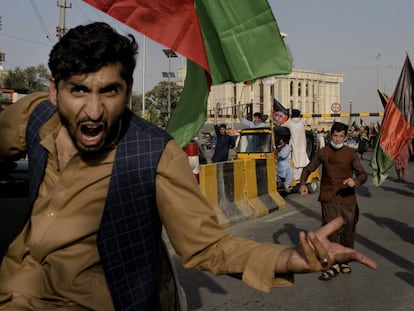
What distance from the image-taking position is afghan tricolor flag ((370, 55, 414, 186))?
896 centimetres

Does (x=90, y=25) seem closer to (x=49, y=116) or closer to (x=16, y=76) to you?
(x=49, y=116)

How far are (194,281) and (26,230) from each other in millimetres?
4276

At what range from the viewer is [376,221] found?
33.6ft

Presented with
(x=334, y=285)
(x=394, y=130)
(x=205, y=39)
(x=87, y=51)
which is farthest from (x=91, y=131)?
(x=394, y=130)

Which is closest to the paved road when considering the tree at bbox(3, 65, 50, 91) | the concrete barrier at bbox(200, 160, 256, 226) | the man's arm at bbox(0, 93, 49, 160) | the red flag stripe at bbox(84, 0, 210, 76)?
the concrete barrier at bbox(200, 160, 256, 226)

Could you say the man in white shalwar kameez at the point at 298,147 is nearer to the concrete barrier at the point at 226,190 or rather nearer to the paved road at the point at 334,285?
the concrete barrier at the point at 226,190

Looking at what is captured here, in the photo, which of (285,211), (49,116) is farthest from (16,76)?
(49,116)

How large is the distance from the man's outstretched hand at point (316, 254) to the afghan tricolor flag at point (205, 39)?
154cm

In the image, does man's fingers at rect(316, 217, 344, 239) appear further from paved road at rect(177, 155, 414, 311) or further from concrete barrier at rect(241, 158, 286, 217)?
concrete barrier at rect(241, 158, 286, 217)

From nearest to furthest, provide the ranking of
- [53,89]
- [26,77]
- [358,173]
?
[53,89], [358,173], [26,77]

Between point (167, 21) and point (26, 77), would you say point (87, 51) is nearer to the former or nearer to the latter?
point (167, 21)

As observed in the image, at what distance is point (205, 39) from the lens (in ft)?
10.8

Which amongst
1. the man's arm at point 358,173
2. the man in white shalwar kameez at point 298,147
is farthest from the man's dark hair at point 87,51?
the man in white shalwar kameez at point 298,147

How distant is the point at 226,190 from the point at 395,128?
10.2 ft
